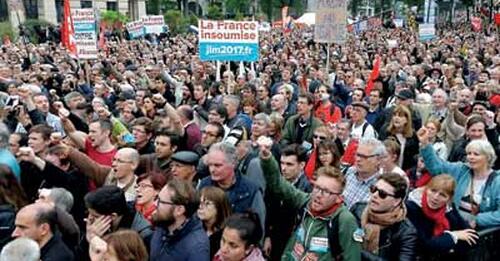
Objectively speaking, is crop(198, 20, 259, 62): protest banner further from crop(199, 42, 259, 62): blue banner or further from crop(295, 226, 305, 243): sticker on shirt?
crop(295, 226, 305, 243): sticker on shirt

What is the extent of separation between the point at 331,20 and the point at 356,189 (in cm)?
792

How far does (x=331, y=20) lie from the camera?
12.9 metres

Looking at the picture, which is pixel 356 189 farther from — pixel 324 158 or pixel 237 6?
pixel 237 6

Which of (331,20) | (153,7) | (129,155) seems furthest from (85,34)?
(153,7)

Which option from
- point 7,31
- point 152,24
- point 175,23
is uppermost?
point 152,24

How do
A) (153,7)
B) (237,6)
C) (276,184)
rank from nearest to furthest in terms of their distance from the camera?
(276,184) → (153,7) → (237,6)

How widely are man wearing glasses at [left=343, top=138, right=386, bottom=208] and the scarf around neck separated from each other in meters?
0.91

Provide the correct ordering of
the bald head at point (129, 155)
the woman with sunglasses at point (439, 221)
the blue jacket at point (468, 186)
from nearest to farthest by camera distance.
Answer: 1. the woman with sunglasses at point (439, 221)
2. the blue jacket at point (468, 186)
3. the bald head at point (129, 155)

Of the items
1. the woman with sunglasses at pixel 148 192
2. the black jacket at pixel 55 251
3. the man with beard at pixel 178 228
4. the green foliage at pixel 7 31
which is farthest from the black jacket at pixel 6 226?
the green foliage at pixel 7 31

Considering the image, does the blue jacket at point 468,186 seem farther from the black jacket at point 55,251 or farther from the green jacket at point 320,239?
the black jacket at point 55,251

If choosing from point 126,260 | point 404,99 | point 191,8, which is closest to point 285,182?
point 126,260

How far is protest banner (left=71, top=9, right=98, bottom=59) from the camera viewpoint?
44.1 ft

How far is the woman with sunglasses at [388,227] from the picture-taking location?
422 cm

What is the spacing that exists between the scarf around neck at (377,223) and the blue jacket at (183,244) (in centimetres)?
96
